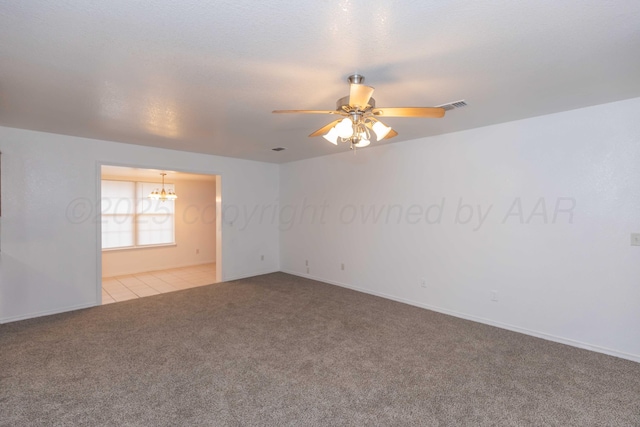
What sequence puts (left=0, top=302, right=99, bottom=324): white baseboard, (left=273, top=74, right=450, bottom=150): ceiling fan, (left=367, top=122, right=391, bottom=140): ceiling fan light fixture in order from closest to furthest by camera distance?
(left=273, top=74, right=450, bottom=150): ceiling fan → (left=367, top=122, right=391, bottom=140): ceiling fan light fixture → (left=0, top=302, right=99, bottom=324): white baseboard

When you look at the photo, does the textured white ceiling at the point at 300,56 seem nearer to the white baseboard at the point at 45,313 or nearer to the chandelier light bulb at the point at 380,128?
the chandelier light bulb at the point at 380,128

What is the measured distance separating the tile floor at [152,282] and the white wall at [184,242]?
0.91 feet

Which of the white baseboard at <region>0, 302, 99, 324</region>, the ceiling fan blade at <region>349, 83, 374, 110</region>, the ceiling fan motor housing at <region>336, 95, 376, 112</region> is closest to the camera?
the ceiling fan blade at <region>349, 83, 374, 110</region>

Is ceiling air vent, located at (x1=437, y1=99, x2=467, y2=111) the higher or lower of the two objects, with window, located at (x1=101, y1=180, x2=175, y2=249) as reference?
higher

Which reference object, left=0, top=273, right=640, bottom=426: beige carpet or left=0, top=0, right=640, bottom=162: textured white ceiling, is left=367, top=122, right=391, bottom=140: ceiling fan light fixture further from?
left=0, top=273, right=640, bottom=426: beige carpet

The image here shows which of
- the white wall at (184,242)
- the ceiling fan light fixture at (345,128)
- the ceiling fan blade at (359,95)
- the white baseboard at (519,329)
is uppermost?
the ceiling fan blade at (359,95)

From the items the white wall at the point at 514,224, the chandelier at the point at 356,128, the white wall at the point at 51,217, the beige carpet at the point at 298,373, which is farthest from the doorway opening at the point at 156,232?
the chandelier at the point at 356,128

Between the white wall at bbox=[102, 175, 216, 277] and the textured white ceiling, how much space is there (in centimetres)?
411

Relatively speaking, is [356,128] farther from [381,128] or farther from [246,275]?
[246,275]

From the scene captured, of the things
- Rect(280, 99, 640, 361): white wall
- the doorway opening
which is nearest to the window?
the doorway opening

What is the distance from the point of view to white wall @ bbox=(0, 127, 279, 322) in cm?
382

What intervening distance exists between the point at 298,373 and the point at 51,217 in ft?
12.8

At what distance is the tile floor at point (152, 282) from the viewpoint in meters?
5.12

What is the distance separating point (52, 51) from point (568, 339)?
5011 millimetres
